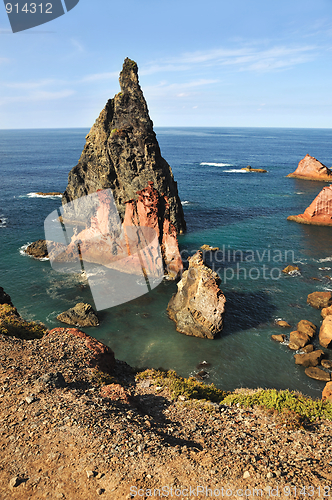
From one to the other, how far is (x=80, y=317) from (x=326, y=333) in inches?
1083

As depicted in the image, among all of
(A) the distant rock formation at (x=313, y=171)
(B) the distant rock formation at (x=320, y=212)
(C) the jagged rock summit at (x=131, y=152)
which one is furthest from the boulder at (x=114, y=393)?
(A) the distant rock formation at (x=313, y=171)

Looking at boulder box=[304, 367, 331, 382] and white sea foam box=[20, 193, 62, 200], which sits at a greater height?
white sea foam box=[20, 193, 62, 200]

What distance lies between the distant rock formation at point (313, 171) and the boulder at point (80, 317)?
362 ft

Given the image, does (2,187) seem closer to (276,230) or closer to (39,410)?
(276,230)

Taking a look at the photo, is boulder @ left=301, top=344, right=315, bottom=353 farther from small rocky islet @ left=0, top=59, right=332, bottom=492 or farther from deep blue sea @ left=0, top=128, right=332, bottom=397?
small rocky islet @ left=0, top=59, right=332, bottom=492

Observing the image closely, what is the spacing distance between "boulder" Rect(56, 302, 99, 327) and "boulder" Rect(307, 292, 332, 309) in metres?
27.3

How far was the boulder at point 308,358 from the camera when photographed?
102 feet

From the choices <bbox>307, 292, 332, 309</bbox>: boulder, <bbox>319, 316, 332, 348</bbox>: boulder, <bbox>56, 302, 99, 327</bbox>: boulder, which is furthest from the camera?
<bbox>307, 292, 332, 309</bbox>: boulder

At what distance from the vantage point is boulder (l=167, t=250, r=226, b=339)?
35.2 meters

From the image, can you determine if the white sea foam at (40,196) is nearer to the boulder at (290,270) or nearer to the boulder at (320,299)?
the boulder at (290,270)

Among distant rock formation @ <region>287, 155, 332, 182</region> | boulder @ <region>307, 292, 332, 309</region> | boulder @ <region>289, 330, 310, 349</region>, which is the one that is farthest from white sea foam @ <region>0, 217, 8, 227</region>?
distant rock formation @ <region>287, 155, 332, 182</region>

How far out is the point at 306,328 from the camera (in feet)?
116

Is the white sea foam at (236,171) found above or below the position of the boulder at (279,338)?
above

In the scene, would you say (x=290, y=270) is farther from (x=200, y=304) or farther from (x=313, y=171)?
(x=313, y=171)
